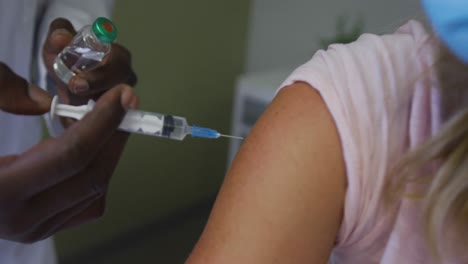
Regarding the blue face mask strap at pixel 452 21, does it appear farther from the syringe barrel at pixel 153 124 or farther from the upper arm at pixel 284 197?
the syringe barrel at pixel 153 124

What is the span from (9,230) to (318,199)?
0.38m

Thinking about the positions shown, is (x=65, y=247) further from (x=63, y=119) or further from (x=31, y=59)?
(x=63, y=119)

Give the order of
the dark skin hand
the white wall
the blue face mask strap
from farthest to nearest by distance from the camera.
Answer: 1. the white wall
2. the dark skin hand
3. the blue face mask strap

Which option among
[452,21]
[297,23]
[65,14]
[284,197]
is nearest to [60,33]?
[65,14]

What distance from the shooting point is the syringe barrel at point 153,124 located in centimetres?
69

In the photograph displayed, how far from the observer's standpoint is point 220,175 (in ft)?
9.08

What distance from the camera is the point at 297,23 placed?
254 cm

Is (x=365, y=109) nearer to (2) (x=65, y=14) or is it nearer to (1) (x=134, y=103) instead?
(1) (x=134, y=103)

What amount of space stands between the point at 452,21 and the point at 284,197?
263 mm

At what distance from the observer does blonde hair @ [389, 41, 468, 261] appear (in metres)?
0.63

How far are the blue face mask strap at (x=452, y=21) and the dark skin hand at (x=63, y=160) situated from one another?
324mm

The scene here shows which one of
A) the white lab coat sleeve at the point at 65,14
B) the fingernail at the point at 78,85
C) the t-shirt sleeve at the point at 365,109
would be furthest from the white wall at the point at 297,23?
the fingernail at the point at 78,85

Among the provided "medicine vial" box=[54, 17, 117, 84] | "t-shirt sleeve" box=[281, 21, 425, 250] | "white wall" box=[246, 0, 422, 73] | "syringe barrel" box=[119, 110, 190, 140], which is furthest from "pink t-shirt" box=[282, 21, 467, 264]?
"white wall" box=[246, 0, 422, 73]

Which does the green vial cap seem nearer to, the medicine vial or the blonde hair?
the medicine vial
